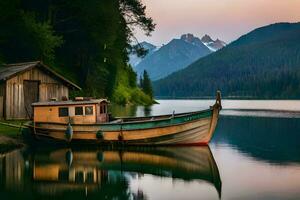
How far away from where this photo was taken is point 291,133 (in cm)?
5025

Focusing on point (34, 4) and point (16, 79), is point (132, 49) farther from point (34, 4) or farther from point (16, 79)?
point (16, 79)

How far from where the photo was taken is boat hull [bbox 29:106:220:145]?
116ft

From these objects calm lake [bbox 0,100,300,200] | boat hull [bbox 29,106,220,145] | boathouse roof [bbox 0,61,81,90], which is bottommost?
calm lake [bbox 0,100,300,200]

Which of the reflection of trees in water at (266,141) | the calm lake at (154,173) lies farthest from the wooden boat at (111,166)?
the reflection of trees in water at (266,141)

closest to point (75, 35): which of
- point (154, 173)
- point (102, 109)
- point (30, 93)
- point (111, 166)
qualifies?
point (30, 93)

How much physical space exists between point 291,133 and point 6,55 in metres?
32.0

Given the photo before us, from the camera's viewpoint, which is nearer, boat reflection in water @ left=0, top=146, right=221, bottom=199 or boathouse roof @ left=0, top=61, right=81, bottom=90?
boat reflection in water @ left=0, top=146, right=221, bottom=199

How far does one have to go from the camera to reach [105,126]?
35.2m

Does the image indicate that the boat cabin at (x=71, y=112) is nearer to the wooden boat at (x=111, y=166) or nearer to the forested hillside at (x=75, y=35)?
the wooden boat at (x=111, y=166)

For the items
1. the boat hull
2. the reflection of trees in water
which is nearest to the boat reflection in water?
the boat hull

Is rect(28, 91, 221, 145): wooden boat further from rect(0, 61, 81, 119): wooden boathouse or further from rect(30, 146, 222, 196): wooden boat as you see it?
rect(0, 61, 81, 119): wooden boathouse

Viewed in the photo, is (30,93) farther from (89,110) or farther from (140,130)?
(140,130)

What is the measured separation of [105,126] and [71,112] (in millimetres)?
3026

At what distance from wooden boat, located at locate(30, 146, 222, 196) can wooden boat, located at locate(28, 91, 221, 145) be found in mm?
926
